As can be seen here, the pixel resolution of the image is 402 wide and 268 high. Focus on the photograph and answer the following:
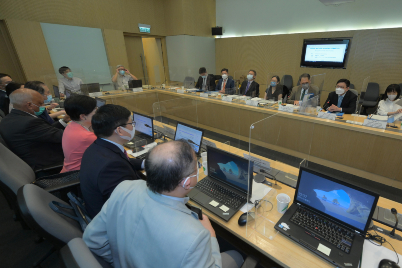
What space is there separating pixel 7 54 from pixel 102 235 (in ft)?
19.4

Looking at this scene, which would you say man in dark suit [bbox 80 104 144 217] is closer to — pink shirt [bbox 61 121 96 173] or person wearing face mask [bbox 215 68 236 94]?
pink shirt [bbox 61 121 96 173]

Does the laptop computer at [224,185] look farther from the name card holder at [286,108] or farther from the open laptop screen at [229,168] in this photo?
the name card holder at [286,108]

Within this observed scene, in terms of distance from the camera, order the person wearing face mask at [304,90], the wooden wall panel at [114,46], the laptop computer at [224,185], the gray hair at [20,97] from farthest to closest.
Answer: the wooden wall panel at [114,46] < the person wearing face mask at [304,90] < the gray hair at [20,97] < the laptop computer at [224,185]

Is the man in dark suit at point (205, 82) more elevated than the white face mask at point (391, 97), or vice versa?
the man in dark suit at point (205, 82)

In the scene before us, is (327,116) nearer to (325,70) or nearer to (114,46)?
(325,70)

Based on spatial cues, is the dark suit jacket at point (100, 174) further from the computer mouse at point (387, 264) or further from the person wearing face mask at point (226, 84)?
the person wearing face mask at point (226, 84)

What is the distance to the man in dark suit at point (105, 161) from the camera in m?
1.13

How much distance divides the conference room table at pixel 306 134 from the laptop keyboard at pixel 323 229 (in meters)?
0.53

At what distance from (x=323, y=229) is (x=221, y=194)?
0.63 m

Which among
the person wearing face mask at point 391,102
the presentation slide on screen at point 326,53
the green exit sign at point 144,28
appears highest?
the green exit sign at point 144,28

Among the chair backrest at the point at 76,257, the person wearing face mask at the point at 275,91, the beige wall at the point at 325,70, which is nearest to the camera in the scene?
the chair backrest at the point at 76,257

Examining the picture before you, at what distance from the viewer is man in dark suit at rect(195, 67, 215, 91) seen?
15.3ft

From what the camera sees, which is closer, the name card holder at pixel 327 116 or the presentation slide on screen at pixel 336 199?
the presentation slide on screen at pixel 336 199

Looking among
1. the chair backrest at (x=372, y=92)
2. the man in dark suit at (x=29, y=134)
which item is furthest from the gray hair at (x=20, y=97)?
the chair backrest at (x=372, y=92)
